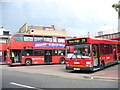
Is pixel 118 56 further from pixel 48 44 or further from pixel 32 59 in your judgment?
pixel 32 59

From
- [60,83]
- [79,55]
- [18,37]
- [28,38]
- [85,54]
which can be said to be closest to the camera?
[60,83]

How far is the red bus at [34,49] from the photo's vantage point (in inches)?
835

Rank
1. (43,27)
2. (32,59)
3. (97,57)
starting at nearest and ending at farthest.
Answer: (97,57)
(32,59)
(43,27)

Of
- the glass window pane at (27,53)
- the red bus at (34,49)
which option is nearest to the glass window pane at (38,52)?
the red bus at (34,49)

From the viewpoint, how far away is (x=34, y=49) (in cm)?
2258

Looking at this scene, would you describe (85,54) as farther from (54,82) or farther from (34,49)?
(34,49)

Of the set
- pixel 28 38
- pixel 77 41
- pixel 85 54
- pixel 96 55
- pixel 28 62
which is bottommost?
pixel 28 62

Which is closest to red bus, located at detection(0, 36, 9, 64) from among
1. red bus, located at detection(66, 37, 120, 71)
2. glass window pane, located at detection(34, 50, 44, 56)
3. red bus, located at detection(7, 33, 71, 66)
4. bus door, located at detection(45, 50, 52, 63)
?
red bus, located at detection(7, 33, 71, 66)

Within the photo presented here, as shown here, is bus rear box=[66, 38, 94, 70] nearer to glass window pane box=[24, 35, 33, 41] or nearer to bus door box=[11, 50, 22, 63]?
glass window pane box=[24, 35, 33, 41]

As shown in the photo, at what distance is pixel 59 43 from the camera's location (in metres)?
24.7

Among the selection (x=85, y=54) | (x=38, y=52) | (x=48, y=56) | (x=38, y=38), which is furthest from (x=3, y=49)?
(x=85, y=54)

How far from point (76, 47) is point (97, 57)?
7.34 ft

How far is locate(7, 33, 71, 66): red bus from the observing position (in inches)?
835

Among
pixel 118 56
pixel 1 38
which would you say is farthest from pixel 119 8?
pixel 1 38
